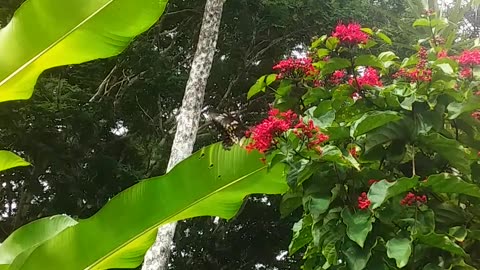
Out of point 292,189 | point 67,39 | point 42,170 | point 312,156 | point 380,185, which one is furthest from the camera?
point 42,170

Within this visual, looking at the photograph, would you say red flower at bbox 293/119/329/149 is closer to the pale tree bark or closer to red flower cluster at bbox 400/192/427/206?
red flower cluster at bbox 400/192/427/206

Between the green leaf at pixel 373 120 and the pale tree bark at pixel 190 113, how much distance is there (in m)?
3.74

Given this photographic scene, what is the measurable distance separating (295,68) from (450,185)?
67cm

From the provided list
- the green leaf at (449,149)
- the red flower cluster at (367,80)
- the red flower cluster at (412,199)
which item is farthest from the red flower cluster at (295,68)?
the red flower cluster at (412,199)

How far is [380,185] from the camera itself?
5.06ft

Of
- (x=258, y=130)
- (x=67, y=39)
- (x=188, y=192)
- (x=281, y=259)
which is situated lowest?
(x=281, y=259)

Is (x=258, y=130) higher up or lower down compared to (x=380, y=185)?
higher up

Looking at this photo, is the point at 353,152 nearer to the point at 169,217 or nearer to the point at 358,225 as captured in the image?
the point at 358,225

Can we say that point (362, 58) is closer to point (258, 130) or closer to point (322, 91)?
point (322, 91)

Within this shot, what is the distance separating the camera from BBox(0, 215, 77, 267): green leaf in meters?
0.92

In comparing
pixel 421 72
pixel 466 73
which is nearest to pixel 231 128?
pixel 421 72

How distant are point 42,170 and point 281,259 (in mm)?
3491

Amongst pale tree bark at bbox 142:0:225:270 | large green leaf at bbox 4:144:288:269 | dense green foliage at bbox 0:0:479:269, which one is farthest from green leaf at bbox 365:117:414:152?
dense green foliage at bbox 0:0:479:269

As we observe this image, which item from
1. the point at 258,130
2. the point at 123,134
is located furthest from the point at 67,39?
the point at 123,134
